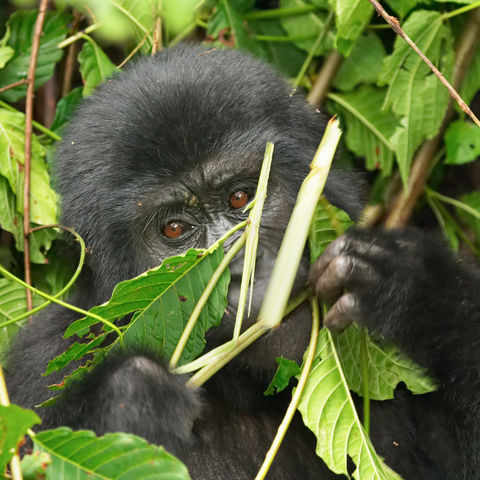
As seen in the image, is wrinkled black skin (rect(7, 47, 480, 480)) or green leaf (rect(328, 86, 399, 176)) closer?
wrinkled black skin (rect(7, 47, 480, 480))

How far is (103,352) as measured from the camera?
2.38 metres

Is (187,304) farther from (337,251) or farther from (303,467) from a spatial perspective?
(303,467)

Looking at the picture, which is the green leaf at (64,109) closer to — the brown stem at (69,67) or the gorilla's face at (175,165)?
the brown stem at (69,67)

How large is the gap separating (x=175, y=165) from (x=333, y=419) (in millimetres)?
1031

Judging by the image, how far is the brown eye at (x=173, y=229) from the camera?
2.81 m

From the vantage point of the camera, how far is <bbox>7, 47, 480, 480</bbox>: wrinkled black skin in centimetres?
242

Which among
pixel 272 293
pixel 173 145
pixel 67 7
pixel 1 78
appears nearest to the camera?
pixel 272 293

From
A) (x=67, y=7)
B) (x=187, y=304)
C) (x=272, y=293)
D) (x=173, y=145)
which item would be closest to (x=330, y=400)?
(x=272, y=293)

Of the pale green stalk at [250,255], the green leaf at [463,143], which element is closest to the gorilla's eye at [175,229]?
the pale green stalk at [250,255]

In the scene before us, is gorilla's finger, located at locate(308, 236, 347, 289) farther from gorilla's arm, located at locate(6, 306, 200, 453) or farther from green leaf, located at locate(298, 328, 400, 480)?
gorilla's arm, located at locate(6, 306, 200, 453)

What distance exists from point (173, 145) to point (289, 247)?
0.64 m

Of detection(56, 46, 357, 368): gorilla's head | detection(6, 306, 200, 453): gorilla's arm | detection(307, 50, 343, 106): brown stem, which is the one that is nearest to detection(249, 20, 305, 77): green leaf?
detection(307, 50, 343, 106): brown stem

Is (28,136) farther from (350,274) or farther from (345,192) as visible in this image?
(350,274)

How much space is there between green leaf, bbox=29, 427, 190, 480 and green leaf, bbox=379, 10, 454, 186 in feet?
6.49
